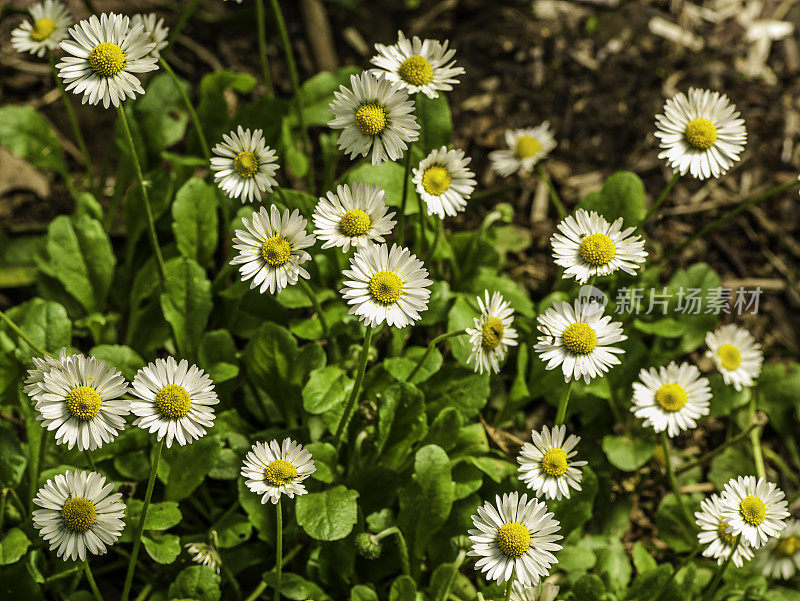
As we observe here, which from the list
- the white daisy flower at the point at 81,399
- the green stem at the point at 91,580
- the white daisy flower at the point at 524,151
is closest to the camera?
the white daisy flower at the point at 81,399

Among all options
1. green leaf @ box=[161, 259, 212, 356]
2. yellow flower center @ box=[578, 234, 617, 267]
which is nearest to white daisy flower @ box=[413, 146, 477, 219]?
yellow flower center @ box=[578, 234, 617, 267]

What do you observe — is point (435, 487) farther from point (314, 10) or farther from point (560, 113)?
point (314, 10)

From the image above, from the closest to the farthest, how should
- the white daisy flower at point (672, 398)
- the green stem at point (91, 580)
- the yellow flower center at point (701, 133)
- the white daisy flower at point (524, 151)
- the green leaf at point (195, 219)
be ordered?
the green stem at point (91, 580) → the yellow flower center at point (701, 133) → the white daisy flower at point (672, 398) → the green leaf at point (195, 219) → the white daisy flower at point (524, 151)

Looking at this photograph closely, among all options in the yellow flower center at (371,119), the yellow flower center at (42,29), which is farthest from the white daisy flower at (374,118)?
the yellow flower center at (42,29)

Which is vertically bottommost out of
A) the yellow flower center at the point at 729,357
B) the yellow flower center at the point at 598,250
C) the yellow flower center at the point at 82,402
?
the yellow flower center at the point at 82,402

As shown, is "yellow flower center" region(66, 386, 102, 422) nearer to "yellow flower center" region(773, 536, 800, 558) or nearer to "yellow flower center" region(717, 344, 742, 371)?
"yellow flower center" region(717, 344, 742, 371)

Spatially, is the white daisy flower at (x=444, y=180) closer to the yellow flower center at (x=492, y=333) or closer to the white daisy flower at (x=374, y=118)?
the white daisy flower at (x=374, y=118)

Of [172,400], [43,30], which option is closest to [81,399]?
[172,400]

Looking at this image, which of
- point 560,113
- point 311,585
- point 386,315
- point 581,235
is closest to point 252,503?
point 311,585
